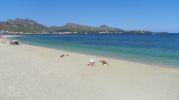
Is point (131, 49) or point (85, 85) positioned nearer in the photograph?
point (85, 85)

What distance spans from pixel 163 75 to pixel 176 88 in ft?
12.0

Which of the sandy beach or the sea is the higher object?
the sandy beach

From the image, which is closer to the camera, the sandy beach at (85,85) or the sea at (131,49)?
the sandy beach at (85,85)

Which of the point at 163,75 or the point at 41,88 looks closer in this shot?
the point at 41,88

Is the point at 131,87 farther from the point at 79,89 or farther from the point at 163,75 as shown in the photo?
the point at 163,75

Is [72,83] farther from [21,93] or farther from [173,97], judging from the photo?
[173,97]

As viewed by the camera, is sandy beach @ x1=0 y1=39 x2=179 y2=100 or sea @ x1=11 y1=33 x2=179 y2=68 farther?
sea @ x1=11 y1=33 x2=179 y2=68

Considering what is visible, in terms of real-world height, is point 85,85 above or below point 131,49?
above

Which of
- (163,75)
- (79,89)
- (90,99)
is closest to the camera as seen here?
(90,99)

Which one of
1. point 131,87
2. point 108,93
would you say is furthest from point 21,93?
point 131,87

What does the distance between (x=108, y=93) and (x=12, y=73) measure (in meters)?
5.79

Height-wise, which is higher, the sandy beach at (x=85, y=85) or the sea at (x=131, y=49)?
the sandy beach at (x=85, y=85)

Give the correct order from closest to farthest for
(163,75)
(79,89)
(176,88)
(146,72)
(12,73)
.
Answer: (79,89) < (176,88) < (12,73) < (163,75) < (146,72)

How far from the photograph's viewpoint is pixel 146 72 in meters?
18.0
